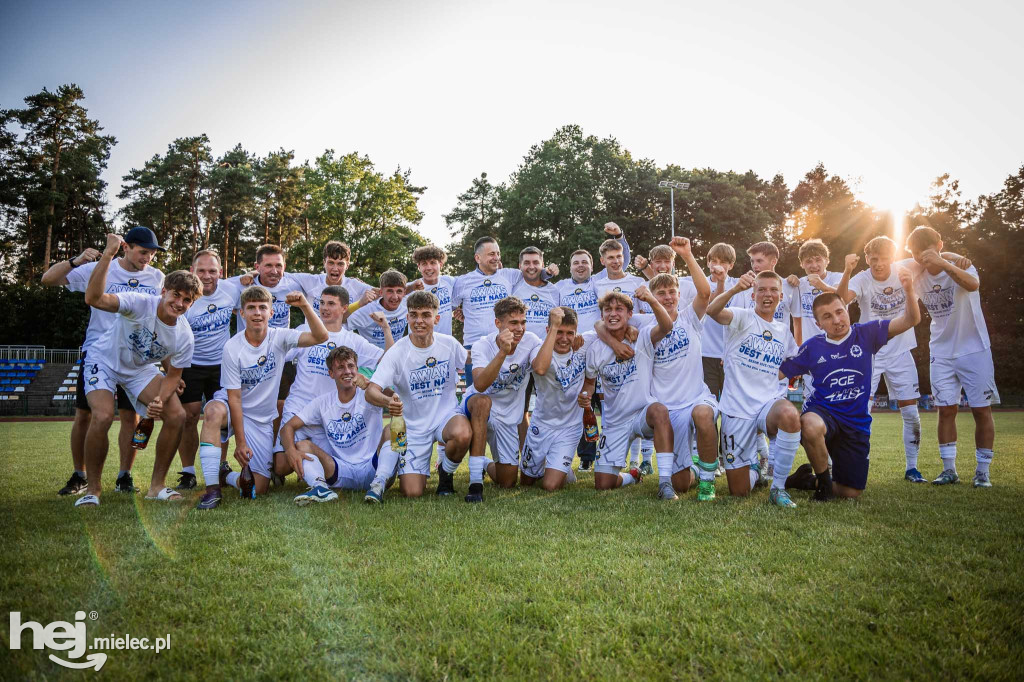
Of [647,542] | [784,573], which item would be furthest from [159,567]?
[784,573]

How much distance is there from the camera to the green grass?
2.34m

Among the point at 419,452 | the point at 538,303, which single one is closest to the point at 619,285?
the point at 538,303

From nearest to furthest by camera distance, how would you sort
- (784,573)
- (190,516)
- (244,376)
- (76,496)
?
1. (784,573)
2. (190,516)
3. (76,496)
4. (244,376)

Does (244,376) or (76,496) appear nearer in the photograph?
(76,496)

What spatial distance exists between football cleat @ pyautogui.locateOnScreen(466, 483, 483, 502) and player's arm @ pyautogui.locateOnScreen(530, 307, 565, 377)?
1.30 meters

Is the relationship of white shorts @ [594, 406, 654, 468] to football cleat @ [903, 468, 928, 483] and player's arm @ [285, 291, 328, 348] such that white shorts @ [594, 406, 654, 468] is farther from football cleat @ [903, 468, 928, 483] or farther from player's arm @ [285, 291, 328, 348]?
player's arm @ [285, 291, 328, 348]

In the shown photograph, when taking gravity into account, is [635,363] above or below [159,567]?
above

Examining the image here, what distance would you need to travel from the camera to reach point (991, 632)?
2.49m

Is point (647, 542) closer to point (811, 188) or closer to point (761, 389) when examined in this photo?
point (761, 389)

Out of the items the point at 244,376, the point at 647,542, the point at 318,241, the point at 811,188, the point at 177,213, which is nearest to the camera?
the point at 647,542

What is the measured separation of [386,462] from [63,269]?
154 inches

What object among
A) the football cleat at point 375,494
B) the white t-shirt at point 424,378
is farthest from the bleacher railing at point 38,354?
the football cleat at point 375,494

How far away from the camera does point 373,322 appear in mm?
8281

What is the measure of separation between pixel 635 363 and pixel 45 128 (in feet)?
145
